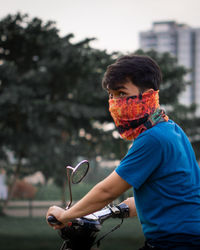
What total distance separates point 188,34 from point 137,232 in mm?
113363

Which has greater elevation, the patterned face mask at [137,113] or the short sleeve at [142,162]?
the patterned face mask at [137,113]

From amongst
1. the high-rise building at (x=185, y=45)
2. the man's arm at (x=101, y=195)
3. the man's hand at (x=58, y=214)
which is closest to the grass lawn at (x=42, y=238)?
the man's hand at (x=58, y=214)

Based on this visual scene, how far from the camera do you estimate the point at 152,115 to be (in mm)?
1940

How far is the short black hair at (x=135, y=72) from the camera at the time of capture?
76.6 inches

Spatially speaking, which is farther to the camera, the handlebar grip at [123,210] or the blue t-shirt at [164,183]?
the handlebar grip at [123,210]

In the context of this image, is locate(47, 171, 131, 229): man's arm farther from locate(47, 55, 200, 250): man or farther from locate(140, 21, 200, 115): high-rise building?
locate(140, 21, 200, 115): high-rise building

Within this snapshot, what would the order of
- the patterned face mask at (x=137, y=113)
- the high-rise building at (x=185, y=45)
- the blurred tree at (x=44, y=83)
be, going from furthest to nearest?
the high-rise building at (x=185, y=45) < the blurred tree at (x=44, y=83) < the patterned face mask at (x=137, y=113)

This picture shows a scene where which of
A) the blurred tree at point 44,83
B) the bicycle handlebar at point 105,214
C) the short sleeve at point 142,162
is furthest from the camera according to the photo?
the blurred tree at point 44,83

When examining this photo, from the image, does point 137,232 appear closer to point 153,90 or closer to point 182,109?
point 182,109

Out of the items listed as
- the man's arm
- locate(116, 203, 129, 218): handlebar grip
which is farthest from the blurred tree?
the man's arm

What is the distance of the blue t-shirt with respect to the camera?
71.7 inches

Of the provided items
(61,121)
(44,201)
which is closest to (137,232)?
(61,121)

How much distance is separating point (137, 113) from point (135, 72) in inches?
7.0

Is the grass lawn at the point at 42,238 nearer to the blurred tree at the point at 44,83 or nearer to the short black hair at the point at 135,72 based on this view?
the blurred tree at the point at 44,83
